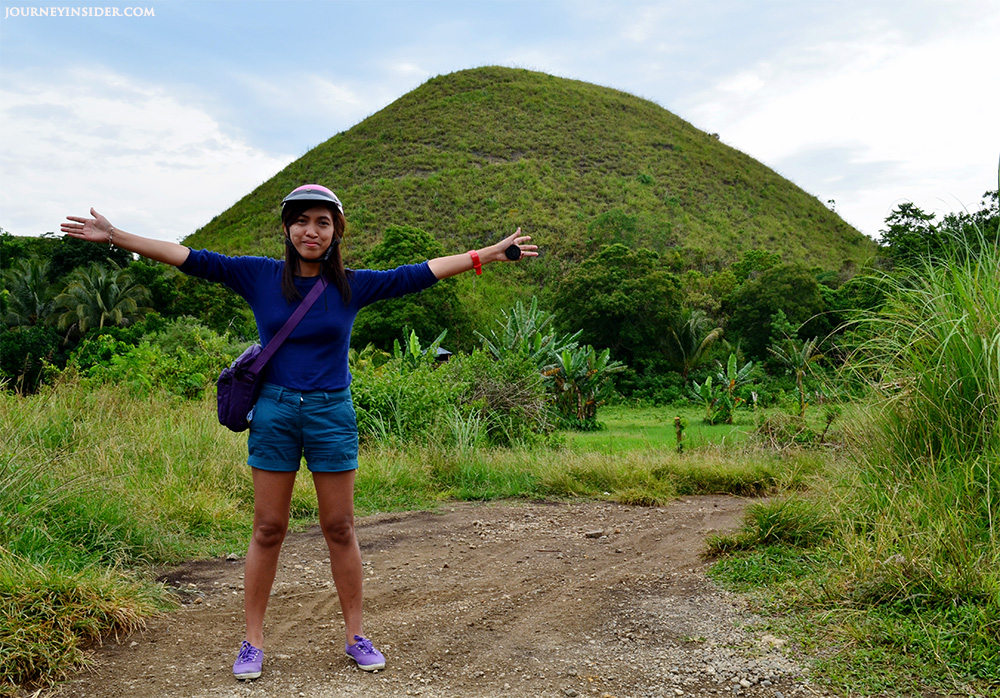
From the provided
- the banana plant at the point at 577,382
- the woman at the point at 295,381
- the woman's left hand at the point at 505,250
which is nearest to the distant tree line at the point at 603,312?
the banana plant at the point at 577,382

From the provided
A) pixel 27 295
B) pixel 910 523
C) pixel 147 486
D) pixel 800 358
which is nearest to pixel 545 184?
pixel 27 295

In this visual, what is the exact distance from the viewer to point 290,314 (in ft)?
10.8

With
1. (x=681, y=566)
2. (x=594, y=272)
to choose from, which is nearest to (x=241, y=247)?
(x=594, y=272)

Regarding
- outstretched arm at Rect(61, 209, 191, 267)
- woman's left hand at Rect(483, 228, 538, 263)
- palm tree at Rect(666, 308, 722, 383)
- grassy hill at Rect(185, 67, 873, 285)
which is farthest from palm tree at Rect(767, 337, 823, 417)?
grassy hill at Rect(185, 67, 873, 285)

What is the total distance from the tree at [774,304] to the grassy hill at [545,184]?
11.8 metres

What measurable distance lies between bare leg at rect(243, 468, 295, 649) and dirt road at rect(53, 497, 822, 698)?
0.98 ft

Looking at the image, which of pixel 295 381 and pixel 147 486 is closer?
pixel 295 381

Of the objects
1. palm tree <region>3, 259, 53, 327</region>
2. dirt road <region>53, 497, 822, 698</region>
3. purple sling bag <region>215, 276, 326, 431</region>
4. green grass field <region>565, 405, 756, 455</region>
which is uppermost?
palm tree <region>3, 259, 53, 327</region>

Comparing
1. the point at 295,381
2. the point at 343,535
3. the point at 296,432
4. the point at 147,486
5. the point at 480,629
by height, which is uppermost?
the point at 295,381

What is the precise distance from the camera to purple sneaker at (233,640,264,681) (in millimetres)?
3285

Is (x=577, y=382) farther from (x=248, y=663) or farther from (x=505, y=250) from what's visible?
(x=248, y=663)

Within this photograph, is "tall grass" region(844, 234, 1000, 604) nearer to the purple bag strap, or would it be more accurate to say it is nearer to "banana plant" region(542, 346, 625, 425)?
the purple bag strap

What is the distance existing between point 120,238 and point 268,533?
1429 mm

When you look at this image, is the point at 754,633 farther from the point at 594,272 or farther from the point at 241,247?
the point at 241,247
